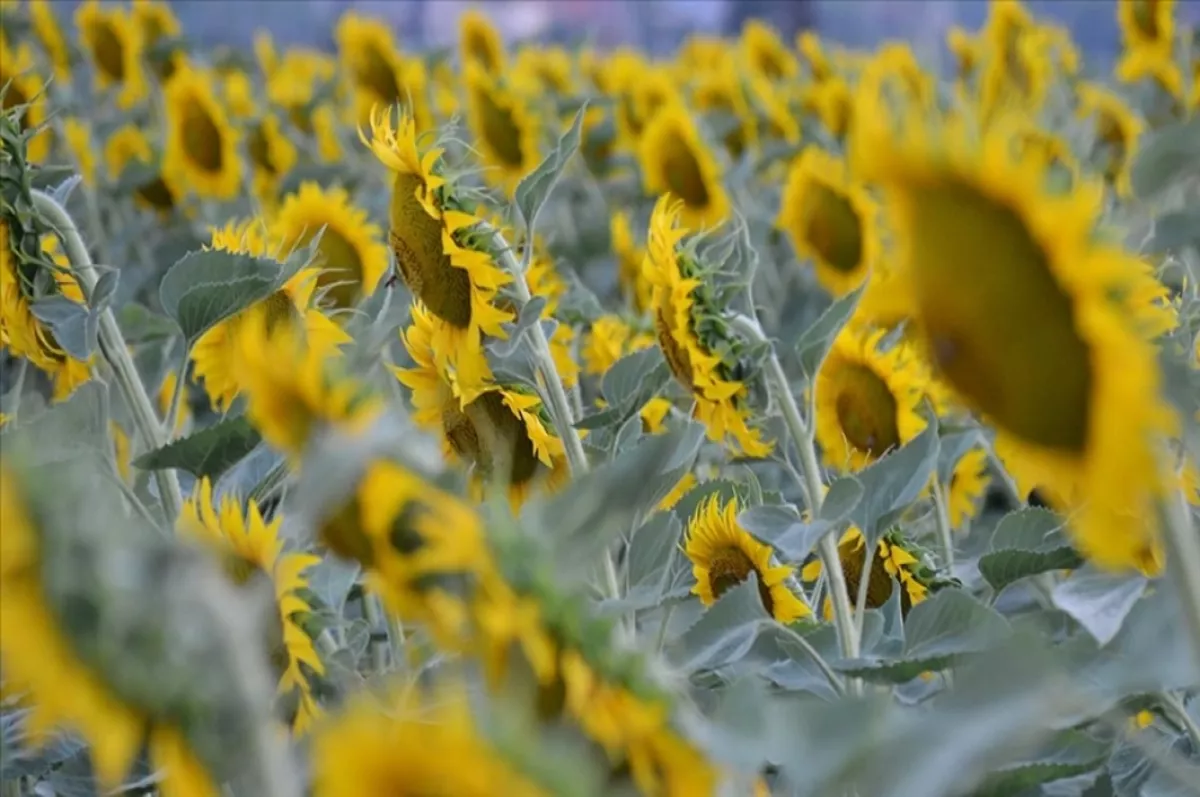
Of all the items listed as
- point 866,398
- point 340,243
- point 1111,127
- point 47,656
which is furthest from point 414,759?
point 1111,127

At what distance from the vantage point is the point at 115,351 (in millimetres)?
833

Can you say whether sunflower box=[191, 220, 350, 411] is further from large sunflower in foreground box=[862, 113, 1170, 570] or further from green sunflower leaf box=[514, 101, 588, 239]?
large sunflower in foreground box=[862, 113, 1170, 570]

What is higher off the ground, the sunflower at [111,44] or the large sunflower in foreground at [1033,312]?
the large sunflower in foreground at [1033,312]

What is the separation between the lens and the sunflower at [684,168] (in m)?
1.72

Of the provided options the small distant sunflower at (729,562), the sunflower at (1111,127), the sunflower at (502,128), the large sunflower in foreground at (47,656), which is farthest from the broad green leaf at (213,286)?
the sunflower at (1111,127)

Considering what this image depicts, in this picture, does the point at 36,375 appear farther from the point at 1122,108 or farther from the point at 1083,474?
the point at 1122,108

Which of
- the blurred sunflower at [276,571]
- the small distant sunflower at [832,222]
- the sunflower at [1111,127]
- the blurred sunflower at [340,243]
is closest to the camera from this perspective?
the blurred sunflower at [276,571]

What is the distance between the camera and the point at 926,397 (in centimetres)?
100

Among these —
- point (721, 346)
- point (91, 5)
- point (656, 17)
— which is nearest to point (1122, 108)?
point (91, 5)

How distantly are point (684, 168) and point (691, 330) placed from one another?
2.98 ft

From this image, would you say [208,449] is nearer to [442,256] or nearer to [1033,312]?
[442,256]

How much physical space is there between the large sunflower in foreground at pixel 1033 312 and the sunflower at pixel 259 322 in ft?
1.07

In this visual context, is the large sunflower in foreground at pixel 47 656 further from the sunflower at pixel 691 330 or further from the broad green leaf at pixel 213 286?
the sunflower at pixel 691 330

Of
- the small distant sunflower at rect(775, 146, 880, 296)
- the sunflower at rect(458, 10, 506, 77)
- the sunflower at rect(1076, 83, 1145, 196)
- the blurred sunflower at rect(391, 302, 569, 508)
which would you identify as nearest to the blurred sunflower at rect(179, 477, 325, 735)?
the blurred sunflower at rect(391, 302, 569, 508)
